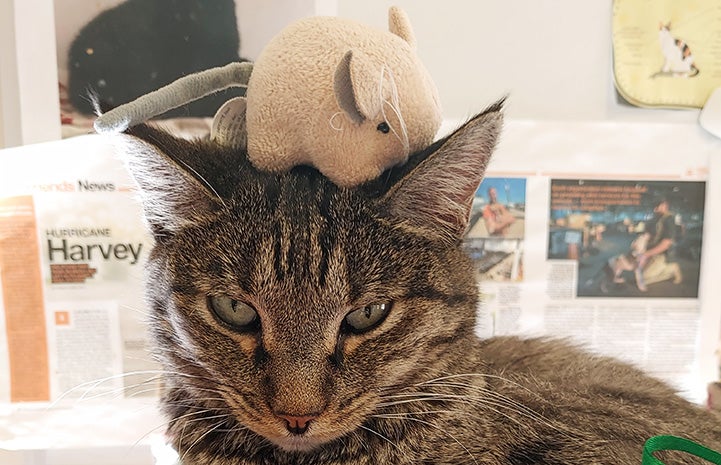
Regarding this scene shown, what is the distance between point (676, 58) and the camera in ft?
3.16

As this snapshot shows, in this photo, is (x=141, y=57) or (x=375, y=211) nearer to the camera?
(x=375, y=211)

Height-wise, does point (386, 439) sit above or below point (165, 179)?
below

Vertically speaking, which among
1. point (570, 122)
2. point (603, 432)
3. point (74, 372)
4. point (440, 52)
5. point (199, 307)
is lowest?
point (74, 372)

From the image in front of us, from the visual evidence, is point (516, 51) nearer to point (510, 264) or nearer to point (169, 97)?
point (510, 264)

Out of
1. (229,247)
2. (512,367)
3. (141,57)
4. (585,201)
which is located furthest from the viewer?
(585,201)

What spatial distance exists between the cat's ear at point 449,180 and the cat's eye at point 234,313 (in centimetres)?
15

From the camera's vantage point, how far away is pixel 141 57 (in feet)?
2.95

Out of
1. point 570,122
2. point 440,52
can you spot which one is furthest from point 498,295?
point 440,52

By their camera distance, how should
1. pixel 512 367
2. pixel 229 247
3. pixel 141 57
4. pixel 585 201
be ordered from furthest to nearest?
pixel 585 201 < pixel 141 57 < pixel 512 367 < pixel 229 247

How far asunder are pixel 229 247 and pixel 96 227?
60 cm

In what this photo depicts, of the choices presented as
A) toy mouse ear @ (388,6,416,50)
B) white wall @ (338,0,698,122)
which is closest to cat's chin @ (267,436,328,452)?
toy mouse ear @ (388,6,416,50)


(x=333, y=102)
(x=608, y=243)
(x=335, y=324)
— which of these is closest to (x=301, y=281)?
(x=335, y=324)

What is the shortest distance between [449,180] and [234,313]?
0.22 meters

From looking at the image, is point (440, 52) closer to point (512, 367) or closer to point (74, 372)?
point (512, 367)
